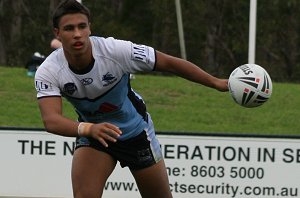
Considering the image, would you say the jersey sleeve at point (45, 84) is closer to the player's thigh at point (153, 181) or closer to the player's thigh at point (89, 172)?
the player's thigh at point (89, 172)

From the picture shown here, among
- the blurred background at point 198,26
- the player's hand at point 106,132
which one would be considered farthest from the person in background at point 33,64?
the blurred background at point 198,26

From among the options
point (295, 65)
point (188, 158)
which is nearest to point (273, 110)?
point (188, 158)

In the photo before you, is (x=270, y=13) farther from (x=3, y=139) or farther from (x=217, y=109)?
(x=3, y=139)

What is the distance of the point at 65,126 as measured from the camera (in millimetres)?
5871

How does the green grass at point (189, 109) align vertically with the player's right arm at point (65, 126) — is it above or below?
below

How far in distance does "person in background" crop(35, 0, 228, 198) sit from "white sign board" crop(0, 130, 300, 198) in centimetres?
370

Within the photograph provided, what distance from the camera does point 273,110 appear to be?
16.7 m

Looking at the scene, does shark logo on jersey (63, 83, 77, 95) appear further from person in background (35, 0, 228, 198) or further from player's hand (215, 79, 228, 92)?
player's hand (215, 79, 228, 92)

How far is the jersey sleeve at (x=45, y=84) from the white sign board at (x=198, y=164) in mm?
4286

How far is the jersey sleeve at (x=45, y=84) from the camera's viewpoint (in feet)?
20.4

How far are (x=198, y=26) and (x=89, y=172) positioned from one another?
110 ft

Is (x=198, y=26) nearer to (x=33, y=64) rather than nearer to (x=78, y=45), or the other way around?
(x=33, y=64)

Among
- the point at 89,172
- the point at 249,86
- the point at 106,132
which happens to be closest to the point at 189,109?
the point at 89,172

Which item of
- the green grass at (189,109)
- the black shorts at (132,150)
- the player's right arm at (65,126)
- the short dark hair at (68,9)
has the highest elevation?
the short dark hair at (68,9)
